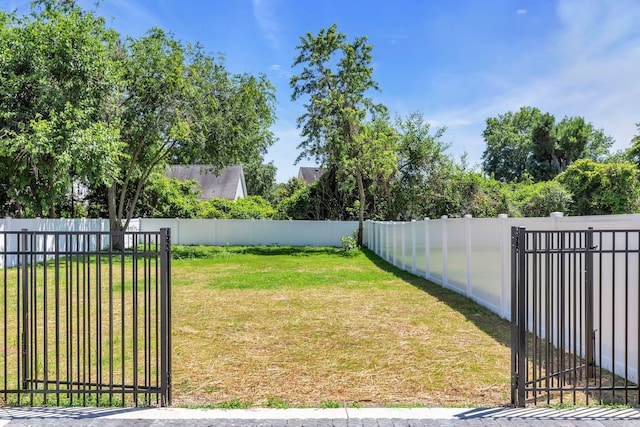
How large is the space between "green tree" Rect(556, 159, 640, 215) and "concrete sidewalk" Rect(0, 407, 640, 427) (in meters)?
20.2

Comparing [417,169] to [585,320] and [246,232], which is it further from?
[585,320]

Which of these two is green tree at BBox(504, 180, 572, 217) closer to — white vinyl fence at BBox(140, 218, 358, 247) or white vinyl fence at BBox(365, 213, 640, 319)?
white vinyl fence at BBox(140, 218, 358, 247)

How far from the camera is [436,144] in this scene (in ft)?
76.5

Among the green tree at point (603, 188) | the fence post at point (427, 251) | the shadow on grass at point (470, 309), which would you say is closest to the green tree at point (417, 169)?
the green tree at point (603, 188)

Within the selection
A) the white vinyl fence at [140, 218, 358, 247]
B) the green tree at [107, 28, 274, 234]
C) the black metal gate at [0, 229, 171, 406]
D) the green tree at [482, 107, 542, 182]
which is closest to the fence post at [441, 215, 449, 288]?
the black metal gate at [0, 229, 171, 406]

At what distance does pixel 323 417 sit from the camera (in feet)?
10.8

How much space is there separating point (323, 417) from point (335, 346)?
2.08m

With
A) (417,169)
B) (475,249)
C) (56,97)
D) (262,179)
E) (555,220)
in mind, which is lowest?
(475,249)

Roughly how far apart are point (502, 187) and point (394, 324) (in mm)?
17979

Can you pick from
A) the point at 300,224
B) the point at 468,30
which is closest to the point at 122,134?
the point at 300,224

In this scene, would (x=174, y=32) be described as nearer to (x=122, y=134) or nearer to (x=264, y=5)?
(x=122, y=134)

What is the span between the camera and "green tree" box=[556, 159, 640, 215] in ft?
67.6

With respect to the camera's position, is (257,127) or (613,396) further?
(257,127)

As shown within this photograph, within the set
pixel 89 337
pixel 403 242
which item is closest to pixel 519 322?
pixel 89 337
